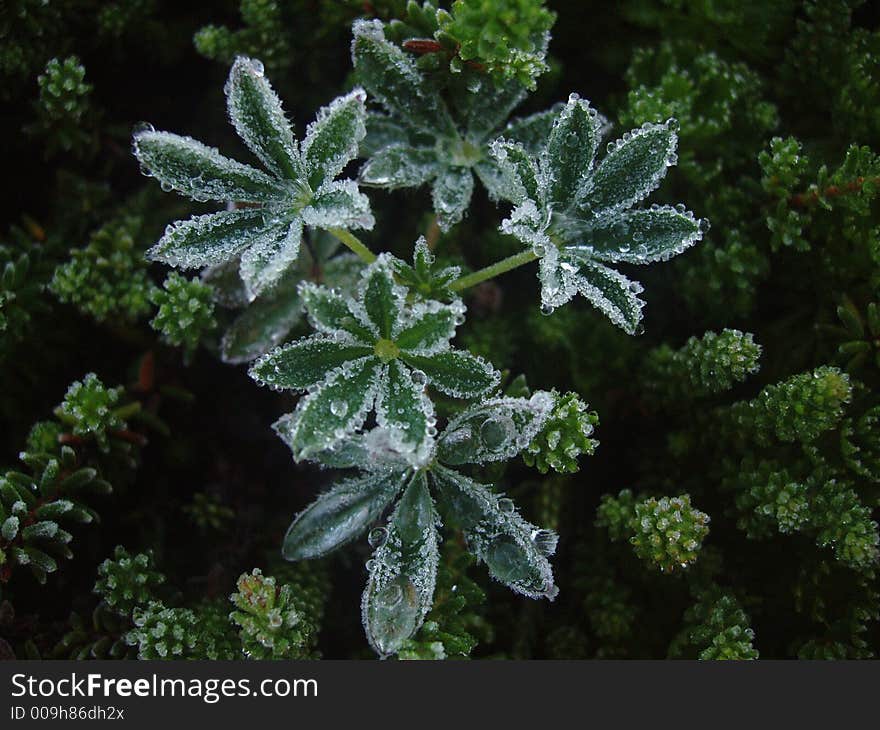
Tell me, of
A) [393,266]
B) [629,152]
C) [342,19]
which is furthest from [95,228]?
[629,152]

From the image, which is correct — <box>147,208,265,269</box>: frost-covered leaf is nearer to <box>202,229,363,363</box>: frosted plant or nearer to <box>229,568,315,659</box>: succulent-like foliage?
<box>202,229,363,363</box>: frosted plant

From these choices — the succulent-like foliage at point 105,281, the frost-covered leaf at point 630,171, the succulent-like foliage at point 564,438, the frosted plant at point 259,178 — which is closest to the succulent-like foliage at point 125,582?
the succulent-like foliage at point 105,281

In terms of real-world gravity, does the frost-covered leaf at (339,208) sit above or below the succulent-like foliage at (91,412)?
above

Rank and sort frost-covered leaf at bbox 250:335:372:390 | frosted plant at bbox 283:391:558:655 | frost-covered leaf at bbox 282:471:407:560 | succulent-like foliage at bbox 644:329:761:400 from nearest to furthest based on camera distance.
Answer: frost-covered leaf at bbox 250:335:372:390
frosted plant at bbox 283:391:558:655
frost-covered leaf at bbox 282:471:407:560
succulent-like foliage at bbox 644:329:761:400

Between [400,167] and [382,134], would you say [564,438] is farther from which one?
[382,134]

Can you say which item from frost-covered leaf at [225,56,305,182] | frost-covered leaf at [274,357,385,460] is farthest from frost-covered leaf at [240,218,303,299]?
frost-covered leaf at [274,357,385,460]

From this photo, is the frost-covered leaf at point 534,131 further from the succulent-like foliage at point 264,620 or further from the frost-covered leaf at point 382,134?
the succulent-like foliage at point 264,620
